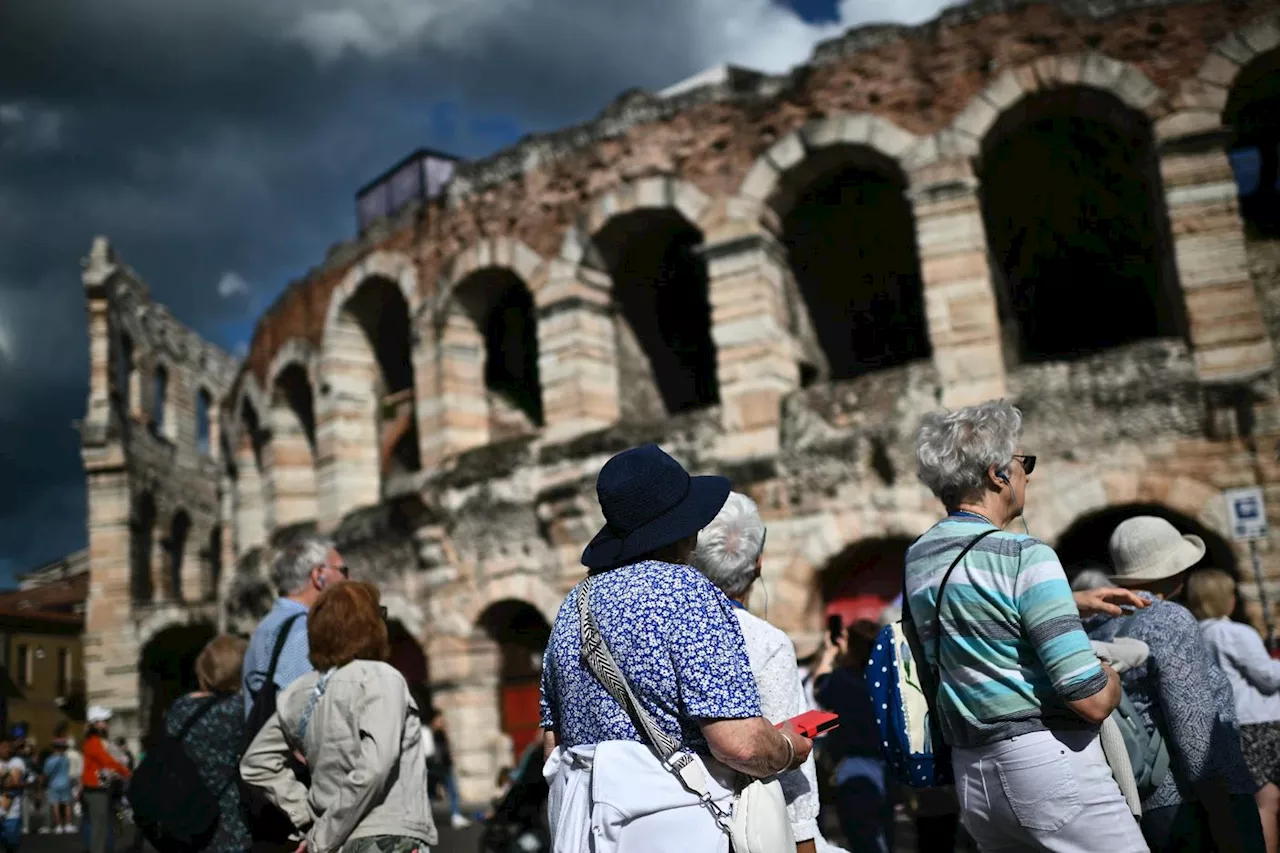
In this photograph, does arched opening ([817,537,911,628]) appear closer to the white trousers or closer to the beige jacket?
the beige jacket

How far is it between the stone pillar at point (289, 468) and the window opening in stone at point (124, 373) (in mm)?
7579

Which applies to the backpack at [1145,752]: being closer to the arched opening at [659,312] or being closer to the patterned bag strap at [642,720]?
the patterned bag strap at [642,720]

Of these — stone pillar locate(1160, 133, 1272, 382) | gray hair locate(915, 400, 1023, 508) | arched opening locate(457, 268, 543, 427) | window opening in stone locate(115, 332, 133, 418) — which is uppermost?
window opening in stone locate(115, 332, 133, 418)

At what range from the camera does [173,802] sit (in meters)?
3.67

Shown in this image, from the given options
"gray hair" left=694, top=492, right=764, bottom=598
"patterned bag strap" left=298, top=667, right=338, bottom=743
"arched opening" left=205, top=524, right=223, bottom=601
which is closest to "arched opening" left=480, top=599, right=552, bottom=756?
"patterned bag strap" left=298, top=667, right=338, bottom=743

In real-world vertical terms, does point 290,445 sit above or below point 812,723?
above

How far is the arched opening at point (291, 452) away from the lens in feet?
54.8

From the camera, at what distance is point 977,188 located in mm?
10570

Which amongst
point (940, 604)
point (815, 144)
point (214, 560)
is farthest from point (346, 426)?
point (214, 560)

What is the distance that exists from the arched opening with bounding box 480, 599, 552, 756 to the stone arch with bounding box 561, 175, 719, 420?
2748mm

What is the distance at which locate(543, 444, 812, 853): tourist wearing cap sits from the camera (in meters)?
2.19

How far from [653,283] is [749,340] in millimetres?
3161

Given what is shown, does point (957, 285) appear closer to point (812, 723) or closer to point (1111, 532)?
point (1111, 532)

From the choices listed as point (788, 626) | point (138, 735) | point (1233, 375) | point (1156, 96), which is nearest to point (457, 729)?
point (788, 626)
